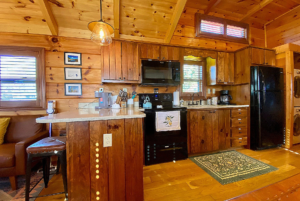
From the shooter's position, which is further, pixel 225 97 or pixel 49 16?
pixel 225 97

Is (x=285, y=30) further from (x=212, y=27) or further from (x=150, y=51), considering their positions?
(x=150, y=51)

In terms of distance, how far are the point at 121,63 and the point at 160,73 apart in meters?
0.79

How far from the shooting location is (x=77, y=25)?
2.38 meters

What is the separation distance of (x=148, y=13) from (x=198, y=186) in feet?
9.93

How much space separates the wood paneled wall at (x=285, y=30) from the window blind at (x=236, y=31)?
0.90m

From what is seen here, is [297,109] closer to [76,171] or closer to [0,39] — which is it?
[76,171]

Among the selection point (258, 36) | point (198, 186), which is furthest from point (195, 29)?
point (198, 186)

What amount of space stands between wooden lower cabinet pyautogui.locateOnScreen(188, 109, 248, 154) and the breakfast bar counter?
148 cm

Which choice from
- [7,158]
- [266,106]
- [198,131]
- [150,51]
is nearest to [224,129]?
[198,131]

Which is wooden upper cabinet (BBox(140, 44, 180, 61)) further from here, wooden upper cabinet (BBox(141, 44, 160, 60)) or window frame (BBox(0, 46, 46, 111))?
window frame (BBox(0, 46, 46, 111))

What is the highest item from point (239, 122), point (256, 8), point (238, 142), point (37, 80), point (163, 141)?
point (256, 8)

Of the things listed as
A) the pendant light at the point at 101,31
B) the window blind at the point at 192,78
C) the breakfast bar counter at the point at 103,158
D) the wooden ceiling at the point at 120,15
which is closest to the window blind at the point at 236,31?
the wooden ceiling at the point at 120,15

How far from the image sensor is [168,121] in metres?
2.24

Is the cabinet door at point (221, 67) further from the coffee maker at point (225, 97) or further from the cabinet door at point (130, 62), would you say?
the cabinet door at point (130, 62)
